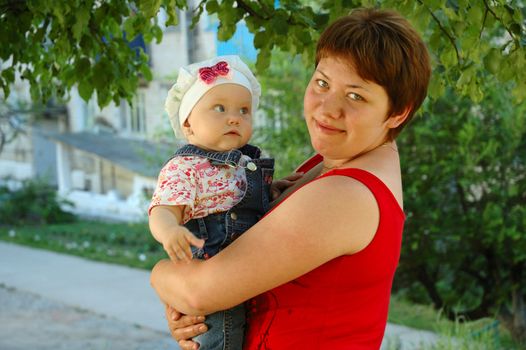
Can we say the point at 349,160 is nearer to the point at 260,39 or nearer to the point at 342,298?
the point at 342,298

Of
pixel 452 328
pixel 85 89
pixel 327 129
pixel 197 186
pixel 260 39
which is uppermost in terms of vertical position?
pixel 260 39

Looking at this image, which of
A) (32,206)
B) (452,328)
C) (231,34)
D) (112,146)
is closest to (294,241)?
(231,34)

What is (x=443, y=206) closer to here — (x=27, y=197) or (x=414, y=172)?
(x=414, y=172)

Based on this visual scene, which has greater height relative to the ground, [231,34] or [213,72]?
[231,34]

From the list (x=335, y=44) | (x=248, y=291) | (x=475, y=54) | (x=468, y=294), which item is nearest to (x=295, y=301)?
(x=248, y=291)

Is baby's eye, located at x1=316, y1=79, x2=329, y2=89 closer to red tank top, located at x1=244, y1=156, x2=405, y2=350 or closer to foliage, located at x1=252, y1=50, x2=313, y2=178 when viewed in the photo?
red tank top, located at x1=244, y1=156, x2=405, y2=350

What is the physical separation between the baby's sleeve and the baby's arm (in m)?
0.02

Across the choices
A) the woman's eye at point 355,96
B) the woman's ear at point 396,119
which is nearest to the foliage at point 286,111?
the woman's ear at point 396,119

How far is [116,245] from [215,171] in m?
10.4

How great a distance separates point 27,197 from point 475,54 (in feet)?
42.8

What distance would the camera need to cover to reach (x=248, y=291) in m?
2.02

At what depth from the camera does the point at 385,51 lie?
6.57ft

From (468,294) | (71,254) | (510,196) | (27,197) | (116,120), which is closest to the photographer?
(510,196)

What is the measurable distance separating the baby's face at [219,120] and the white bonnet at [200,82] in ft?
0.06
